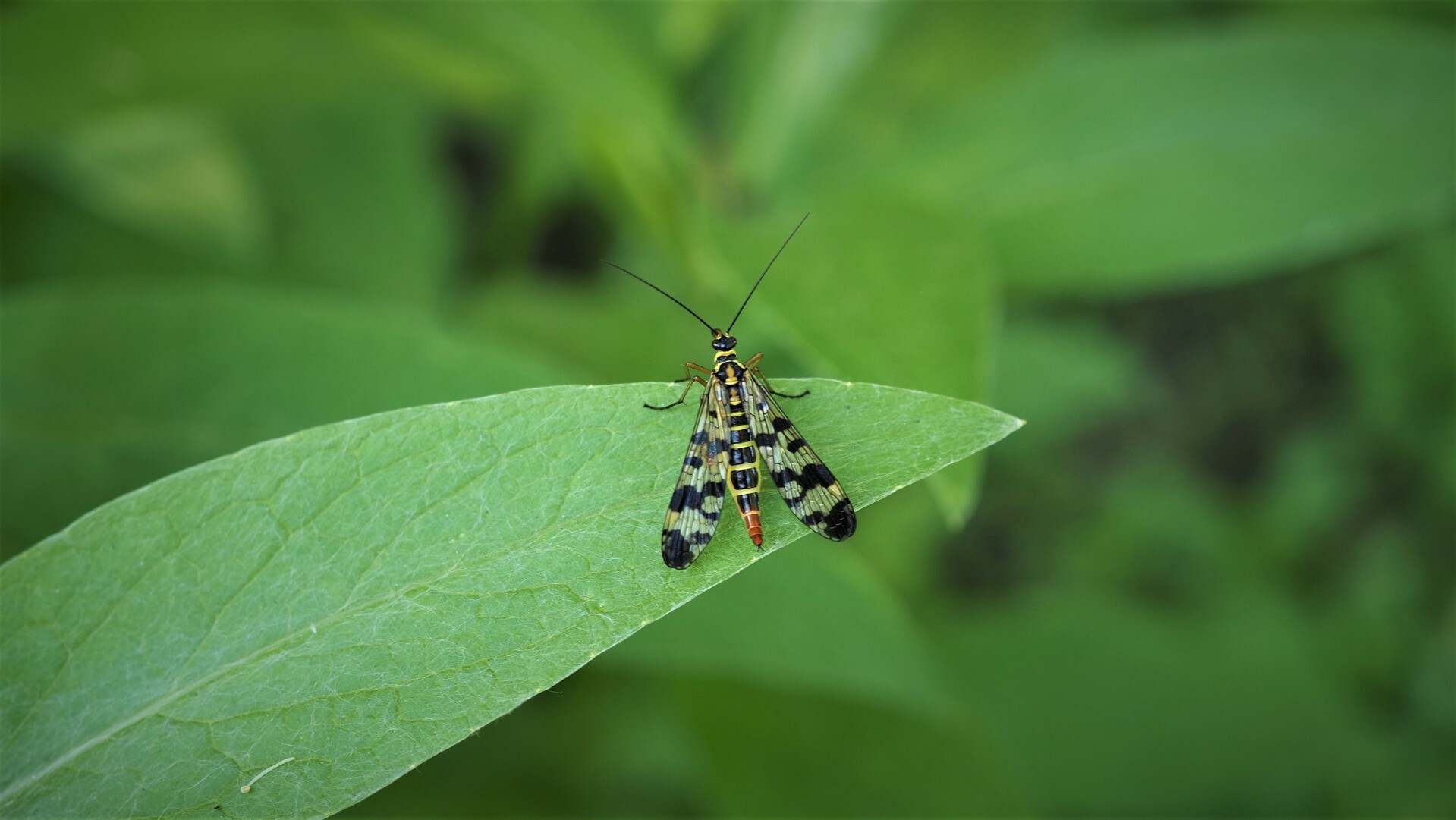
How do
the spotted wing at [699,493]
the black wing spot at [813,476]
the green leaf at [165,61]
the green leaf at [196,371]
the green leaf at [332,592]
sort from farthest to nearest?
the green leaf at [165,61] < the green leaf at [196,371] < the black wing spot at [813,476] < the spotted wing at [699,493] < the green leaf at [332,592]

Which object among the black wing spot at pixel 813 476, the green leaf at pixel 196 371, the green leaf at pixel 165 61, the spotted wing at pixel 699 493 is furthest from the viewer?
the green leaf at pixel 165 61

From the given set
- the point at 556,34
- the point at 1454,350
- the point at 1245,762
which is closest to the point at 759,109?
the point at 556,34

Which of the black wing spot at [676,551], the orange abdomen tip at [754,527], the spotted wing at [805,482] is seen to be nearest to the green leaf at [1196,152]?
the spotted wing at [805,482]

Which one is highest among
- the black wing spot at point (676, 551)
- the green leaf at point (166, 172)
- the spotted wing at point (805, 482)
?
the green leaf at point (166, 172)

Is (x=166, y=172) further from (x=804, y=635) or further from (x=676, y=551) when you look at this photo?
(x=676, y=551)

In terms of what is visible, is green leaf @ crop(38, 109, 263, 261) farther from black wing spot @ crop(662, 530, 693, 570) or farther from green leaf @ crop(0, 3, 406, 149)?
black wing spot @ crop(662, 530, 693, 570)

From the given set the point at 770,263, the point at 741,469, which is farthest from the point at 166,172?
the point at 741,469

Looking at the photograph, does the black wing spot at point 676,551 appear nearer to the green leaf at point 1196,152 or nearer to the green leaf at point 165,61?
the green leaf at point 1196,152
